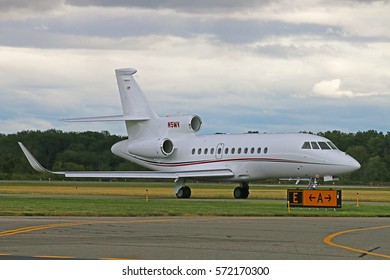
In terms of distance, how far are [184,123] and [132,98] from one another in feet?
15.2

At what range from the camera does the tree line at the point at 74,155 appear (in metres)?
90.1

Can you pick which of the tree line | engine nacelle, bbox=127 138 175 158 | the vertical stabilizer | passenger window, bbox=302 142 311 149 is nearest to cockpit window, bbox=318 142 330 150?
passenger window, bbox=302 142 311 149

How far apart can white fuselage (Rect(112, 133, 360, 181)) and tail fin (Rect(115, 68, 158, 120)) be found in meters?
2.54

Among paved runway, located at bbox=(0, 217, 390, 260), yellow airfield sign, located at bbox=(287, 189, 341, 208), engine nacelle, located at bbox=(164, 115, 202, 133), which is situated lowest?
paved runway, located at bbox=(0, 217, 390, 260)

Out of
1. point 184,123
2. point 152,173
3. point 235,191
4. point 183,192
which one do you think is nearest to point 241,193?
point 235,191

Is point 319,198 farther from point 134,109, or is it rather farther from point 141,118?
point 134,109

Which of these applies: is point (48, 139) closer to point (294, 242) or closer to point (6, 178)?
point (6, 178)

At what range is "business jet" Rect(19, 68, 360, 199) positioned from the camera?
50906mm

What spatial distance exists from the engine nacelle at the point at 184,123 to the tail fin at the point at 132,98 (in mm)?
1507

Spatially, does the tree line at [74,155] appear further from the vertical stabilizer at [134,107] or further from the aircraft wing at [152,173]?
the aircraft wing at [152,173]

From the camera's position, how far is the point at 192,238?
2280 cm

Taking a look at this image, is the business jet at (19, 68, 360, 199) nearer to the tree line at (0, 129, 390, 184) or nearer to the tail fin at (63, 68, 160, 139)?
the tail fin at (63, 68, 160, 139)

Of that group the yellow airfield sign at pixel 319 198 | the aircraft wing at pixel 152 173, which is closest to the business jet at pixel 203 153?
the aircraft wing at pixel 152 173
